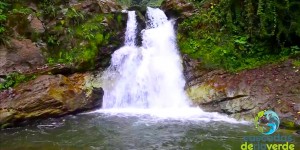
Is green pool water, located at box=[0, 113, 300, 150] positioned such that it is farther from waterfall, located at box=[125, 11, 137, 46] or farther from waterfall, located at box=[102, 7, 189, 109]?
waterfall, located at box=[125, 11, 137, 46]

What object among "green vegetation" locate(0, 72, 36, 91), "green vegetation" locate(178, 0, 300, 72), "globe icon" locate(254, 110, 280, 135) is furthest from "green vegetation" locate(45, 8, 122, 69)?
"globe icon" locate(254, 110, 280, 135)

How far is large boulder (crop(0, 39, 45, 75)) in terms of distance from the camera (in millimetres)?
9328

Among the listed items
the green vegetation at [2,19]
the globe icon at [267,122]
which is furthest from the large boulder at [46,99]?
the globe icon at [267,122]

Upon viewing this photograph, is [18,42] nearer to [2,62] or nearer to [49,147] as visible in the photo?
[2,62]

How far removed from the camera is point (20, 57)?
9578 mm

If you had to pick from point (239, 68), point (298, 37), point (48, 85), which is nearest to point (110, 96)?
point (48, 85)

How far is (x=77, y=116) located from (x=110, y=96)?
150 cm

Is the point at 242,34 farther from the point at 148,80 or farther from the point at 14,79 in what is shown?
the point at 14,79

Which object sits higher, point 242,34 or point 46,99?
point 242,34

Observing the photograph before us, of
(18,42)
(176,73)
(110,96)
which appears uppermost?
(18,42)

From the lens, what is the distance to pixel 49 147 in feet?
21.8

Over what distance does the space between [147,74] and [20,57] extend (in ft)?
13.6

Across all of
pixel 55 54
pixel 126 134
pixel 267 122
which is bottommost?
pixel 126 134

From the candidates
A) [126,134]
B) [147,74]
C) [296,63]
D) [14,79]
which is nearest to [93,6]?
[147,74]
